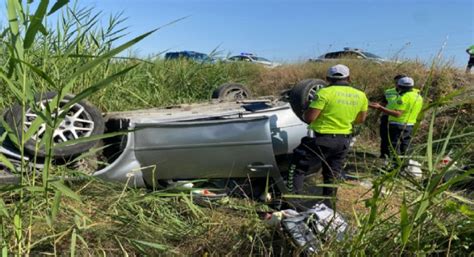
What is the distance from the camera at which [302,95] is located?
209 inches

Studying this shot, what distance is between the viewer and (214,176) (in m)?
4.49

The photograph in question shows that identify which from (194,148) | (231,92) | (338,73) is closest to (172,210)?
(194,148)

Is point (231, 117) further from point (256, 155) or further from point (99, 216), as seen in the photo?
point (99, 216)

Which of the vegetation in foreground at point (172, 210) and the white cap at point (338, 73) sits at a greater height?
the white cap at point (338, 73)

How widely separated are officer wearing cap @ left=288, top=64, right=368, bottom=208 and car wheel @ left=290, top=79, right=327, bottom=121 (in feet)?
0.74

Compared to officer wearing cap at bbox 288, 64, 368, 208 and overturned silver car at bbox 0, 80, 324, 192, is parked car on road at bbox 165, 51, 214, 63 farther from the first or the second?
overturned silver car at bbox 0, 80, 324, 192

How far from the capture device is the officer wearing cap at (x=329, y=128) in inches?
184

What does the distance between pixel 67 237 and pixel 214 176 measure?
1962 mm

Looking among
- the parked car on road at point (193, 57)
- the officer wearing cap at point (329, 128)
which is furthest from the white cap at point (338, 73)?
the parked car on road at point (193, 57)

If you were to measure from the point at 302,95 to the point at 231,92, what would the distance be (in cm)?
208

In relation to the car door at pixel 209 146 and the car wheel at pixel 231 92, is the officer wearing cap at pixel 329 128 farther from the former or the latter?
the car wheel at pixel 231 92

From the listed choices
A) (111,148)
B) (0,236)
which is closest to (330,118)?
(111,148)

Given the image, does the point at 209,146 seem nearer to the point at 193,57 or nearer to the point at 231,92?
the point at 231,92

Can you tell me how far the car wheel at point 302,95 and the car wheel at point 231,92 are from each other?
5.62ft
